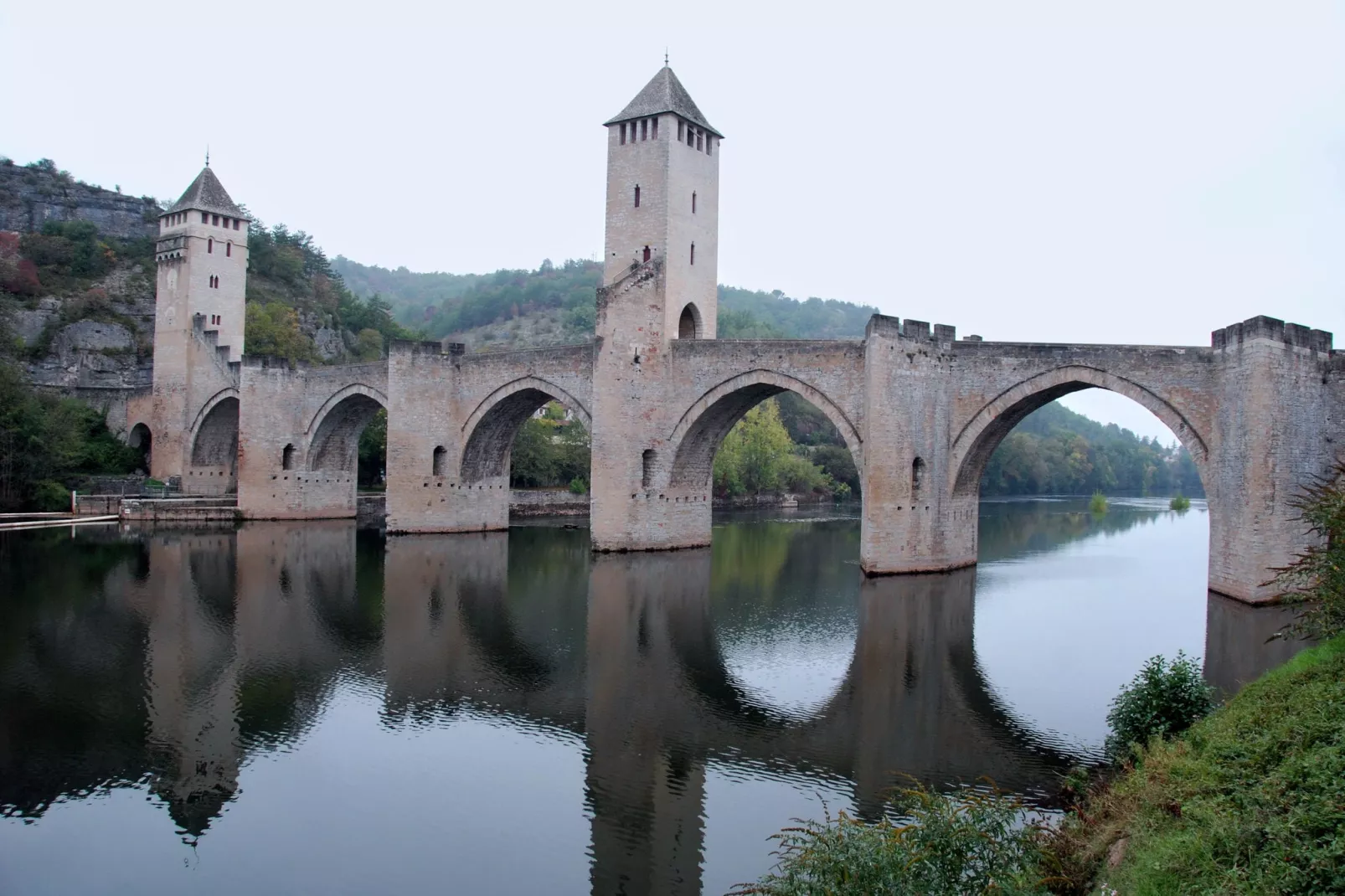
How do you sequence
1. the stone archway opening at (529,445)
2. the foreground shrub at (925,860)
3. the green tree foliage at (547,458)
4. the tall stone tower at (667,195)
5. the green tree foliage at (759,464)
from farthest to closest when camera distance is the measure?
1. the green tree foliage at (759,464)
2. the green tree foliage at (547,458)
3. the stone archway opening at (529,445)
4. the tall stone tower at (667,195)
5. the foreground shrub at (925,860)

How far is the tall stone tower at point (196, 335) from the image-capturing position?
33.5m

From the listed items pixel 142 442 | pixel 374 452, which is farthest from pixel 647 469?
pixel 142 442

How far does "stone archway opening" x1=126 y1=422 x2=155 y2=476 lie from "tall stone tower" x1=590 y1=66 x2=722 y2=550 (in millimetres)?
22125

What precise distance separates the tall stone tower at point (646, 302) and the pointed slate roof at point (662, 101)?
3 cm

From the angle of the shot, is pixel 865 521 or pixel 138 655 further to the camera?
pixel 865 521

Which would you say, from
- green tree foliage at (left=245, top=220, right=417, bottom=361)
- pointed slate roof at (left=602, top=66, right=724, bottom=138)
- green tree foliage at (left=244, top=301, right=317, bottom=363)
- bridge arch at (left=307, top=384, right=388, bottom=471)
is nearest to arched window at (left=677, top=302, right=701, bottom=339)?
pointed slate roof at (left=602, top=66, right=724, bottom=138)

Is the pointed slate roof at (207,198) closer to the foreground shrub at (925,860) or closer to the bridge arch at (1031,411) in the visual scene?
the bridge arch at (1031,411)

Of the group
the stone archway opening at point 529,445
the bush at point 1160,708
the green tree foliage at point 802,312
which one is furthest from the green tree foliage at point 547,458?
the green tree foliage at point 802,312

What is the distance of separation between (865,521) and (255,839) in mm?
13719

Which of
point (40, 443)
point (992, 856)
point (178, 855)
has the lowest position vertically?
point (178, 855)

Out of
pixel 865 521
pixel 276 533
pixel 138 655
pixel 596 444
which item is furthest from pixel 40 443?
pixel 865 521

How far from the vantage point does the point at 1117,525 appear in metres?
35.4

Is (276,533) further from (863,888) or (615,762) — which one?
(863,888)

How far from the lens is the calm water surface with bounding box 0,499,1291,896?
283 inches
